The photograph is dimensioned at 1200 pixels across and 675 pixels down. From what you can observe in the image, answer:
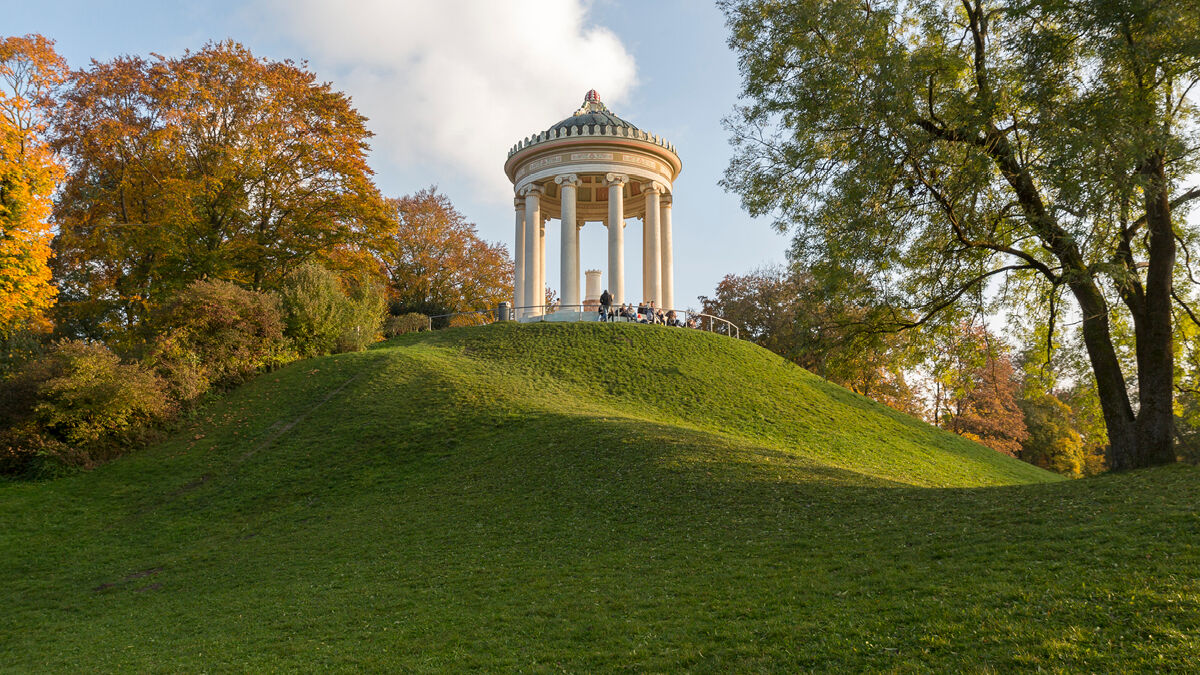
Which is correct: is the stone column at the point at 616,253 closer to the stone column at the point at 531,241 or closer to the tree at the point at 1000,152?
the stone column at the point at 531,241

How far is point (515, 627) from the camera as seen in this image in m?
8.95

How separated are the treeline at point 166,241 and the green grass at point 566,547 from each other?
88.9 inches

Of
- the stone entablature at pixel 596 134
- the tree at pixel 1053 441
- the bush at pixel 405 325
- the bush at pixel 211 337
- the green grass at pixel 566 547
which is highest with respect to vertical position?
the stone entablature at pixel 596 134

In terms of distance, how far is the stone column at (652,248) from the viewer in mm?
41312

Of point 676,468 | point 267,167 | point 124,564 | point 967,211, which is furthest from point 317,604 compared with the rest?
point 267,167

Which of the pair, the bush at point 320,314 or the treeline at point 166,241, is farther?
the bush at point 320,314

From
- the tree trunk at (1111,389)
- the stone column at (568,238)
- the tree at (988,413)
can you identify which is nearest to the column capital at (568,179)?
the stone column at (568,238)

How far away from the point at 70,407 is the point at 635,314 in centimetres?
2616

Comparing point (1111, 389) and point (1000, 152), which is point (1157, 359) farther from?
point (1000, 152)

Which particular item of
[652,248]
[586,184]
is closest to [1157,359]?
[652,248]

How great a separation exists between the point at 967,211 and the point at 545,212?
3484 cm

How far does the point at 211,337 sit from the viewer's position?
2583cm

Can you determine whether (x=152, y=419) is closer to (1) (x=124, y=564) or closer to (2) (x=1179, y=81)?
(1) (x=124, y=564)

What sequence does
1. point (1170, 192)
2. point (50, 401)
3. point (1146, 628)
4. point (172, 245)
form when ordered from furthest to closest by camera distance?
point (172, 245)
point (50, 401)
point (1170, 192)
point (1146, 628)
